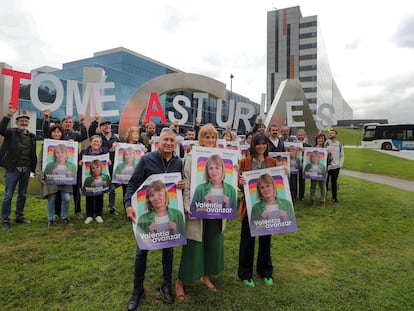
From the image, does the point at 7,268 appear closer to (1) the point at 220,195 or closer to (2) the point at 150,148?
(1) the point at 220,195

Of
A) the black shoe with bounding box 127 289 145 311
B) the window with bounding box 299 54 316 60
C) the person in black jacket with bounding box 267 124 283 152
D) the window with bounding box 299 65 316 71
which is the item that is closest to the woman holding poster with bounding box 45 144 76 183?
the black shoe with bounding box 127 289 145 311

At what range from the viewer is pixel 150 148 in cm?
696

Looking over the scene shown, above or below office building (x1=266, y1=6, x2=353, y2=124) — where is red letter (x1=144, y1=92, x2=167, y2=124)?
below

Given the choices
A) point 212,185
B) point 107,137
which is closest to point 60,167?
point 107,137

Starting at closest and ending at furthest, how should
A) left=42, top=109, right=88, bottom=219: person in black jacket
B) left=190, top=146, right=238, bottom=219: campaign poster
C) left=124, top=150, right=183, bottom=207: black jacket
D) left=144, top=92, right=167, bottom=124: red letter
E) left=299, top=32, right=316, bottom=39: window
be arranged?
left=124, top=150, right=183, bottom=207: black jacket → left=190, top=146, right=238, bottom=219: campaign poster → left=42, top=109, right=88, bottom=219: person in black jacket → left=144, top=92, right=167, bottom=124: red letter → left=299, top=32, right=316, bottom=39: window

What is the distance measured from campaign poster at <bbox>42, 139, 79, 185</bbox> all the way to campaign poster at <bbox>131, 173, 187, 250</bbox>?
3283mm

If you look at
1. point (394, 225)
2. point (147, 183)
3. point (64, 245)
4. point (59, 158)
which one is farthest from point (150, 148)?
point (394, 225)

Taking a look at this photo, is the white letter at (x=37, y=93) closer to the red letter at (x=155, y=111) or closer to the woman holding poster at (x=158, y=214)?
the red letter at (x=155, y=111)

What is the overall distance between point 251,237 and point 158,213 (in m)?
1.38

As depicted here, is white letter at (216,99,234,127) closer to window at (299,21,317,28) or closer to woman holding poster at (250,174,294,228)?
woman holding poster at (250,174,294,228)

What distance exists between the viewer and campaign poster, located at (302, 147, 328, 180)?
24.2ft

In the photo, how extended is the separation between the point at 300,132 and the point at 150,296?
660 cm

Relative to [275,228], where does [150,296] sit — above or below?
below

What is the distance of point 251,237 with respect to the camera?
3.56m
